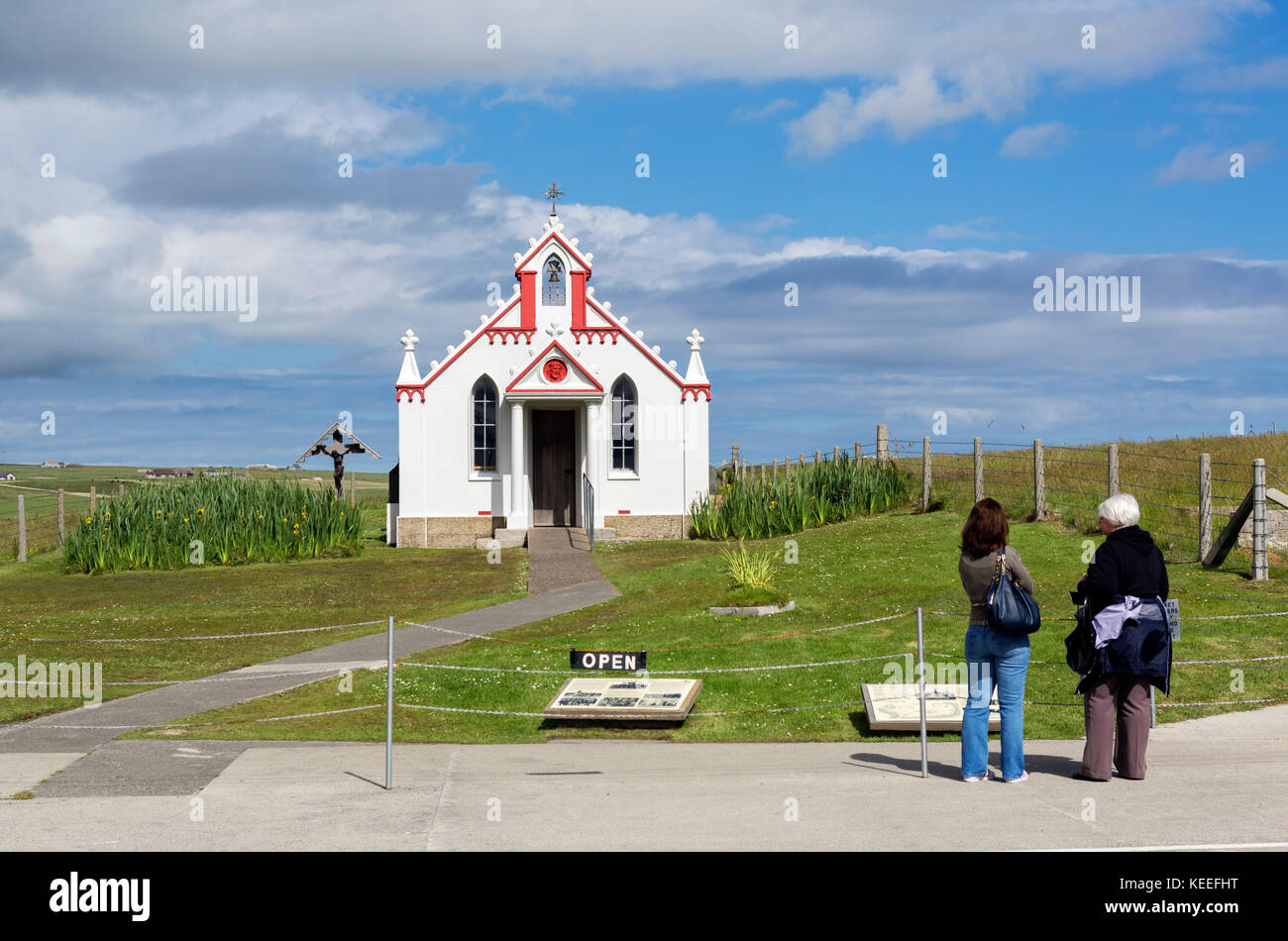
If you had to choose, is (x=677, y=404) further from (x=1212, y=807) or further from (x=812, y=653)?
(x=1212, y=807)

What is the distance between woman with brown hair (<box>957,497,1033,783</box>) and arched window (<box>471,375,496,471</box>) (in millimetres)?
24642

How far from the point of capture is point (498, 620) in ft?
61.4

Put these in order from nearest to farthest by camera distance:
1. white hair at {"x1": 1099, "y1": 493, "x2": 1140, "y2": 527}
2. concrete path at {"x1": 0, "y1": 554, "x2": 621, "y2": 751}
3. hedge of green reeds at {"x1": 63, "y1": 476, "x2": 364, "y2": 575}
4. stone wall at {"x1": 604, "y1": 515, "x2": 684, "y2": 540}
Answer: white hair at {"x1": 1099, "y1": 493, "x2": 1140, "y2": 527} → concrete path at {"x1": 0, "y1": 554, "x2": 621, "y2": 751} → hedge of green reeds at {"x1": 63, "y1": 476, "x2": 364, "y2": 575} → stone wall at {"x1": 604, "y1": 515, "x2": 684, "y2": 540}

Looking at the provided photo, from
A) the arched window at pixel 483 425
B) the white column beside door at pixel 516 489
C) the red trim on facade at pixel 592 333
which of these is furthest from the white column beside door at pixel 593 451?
the arched window at pixel 483 425

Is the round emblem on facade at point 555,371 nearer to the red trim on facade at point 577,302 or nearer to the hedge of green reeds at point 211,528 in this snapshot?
the red trim on facade at point 577,302

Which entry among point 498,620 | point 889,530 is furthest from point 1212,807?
point 889,530

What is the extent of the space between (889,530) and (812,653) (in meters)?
13.3

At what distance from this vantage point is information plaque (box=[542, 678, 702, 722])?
37.2 ft

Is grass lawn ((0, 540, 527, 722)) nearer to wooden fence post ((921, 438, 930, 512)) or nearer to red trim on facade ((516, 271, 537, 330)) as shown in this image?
red trim on facade ((516, 271, 537, 330))

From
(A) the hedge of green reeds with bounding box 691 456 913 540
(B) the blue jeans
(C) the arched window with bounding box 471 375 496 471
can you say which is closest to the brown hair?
(B) the blue jeans

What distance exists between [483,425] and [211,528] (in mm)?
7382

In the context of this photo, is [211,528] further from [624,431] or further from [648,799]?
[648,799]

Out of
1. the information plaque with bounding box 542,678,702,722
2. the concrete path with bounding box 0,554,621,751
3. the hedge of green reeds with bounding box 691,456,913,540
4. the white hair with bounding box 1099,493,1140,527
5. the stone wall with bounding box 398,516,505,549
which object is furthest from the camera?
the stone wall with bounding box 398,516,505,549

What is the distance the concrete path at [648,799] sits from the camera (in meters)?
7.45
